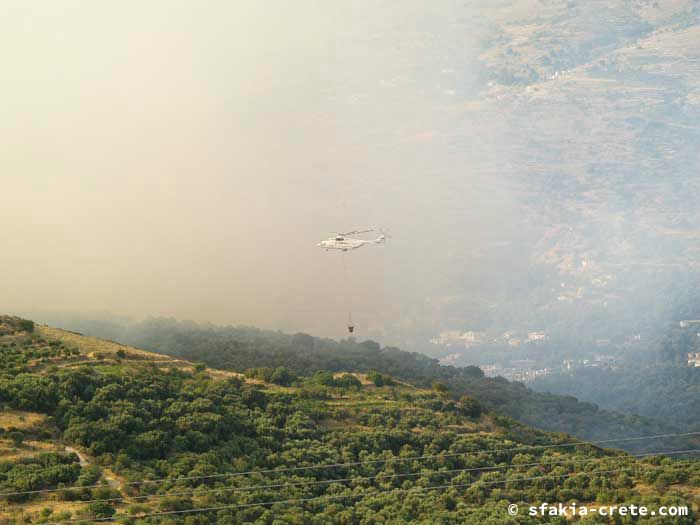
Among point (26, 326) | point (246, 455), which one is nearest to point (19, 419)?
point (246, 455)

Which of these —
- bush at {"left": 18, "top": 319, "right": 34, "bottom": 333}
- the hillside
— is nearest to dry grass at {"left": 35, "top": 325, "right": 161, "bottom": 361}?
the hillside

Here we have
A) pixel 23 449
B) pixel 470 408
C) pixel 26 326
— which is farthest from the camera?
pixel 470 408

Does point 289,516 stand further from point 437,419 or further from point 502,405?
point 502,405

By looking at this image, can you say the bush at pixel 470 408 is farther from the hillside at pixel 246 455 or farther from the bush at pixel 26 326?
the bush at pixel 26 326

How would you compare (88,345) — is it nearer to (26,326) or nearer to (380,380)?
(26,326)

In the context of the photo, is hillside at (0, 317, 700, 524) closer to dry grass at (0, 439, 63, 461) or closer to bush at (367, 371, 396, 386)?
dry grass at (0, 439, 63, 461)

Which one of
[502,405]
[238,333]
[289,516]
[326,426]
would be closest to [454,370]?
[502,405]
